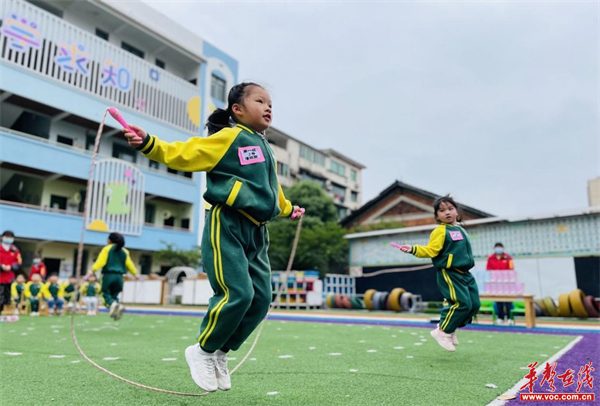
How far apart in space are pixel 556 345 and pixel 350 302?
36.3ft

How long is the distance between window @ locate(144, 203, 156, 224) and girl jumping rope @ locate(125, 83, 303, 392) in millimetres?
24218

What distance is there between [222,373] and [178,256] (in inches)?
857

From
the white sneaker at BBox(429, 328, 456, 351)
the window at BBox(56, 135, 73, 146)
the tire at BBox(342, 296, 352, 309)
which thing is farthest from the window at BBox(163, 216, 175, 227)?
the white sneaker at BBox(429, 328, 456, 351)

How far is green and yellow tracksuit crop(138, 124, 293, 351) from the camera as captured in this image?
94.0 inches

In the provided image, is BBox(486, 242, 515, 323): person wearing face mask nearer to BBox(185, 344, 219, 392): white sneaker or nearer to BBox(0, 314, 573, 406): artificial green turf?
BBox(0, 314, 573, 406): artificial green turf

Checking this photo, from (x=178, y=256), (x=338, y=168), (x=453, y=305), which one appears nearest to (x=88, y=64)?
(x=178, y=256)

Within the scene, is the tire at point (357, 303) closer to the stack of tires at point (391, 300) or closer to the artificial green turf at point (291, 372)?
the stack of tires at point (391, 300)

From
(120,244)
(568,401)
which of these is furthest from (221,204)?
(120,244)

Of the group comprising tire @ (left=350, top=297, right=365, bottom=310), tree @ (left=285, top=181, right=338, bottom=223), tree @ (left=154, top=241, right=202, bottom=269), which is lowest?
tire @ (left=350, top=297, right=365, bottom=310)

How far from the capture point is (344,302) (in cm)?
1623

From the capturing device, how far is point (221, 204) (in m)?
2.52

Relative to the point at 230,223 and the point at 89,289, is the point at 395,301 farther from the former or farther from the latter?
the point at 230,223

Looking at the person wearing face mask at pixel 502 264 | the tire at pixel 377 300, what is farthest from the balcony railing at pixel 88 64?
the person wearing face mask at pixel 502 264

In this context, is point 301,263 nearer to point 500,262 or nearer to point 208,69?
point 208,69
